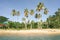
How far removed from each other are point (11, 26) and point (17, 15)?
1049cm

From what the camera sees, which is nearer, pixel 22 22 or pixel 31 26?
pixel 31 26

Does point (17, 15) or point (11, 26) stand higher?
point (17, 15)

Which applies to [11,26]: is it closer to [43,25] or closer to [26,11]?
[26,11]

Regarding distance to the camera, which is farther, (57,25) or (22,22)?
(22,22)

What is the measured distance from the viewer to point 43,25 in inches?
4434

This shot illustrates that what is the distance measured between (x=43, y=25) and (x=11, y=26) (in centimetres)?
2096

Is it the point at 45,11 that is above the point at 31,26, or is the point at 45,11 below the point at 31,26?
above

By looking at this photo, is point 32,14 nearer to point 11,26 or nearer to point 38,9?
point 38,9

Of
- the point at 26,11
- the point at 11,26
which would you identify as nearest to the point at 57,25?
the point at 26,11

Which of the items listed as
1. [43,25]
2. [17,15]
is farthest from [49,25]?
[17,15]

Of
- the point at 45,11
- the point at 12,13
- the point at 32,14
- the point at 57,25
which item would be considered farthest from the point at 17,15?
the point at 57,25

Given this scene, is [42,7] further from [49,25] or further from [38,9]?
[49,25]

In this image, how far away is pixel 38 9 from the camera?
103562 mm

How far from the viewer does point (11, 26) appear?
107 m
